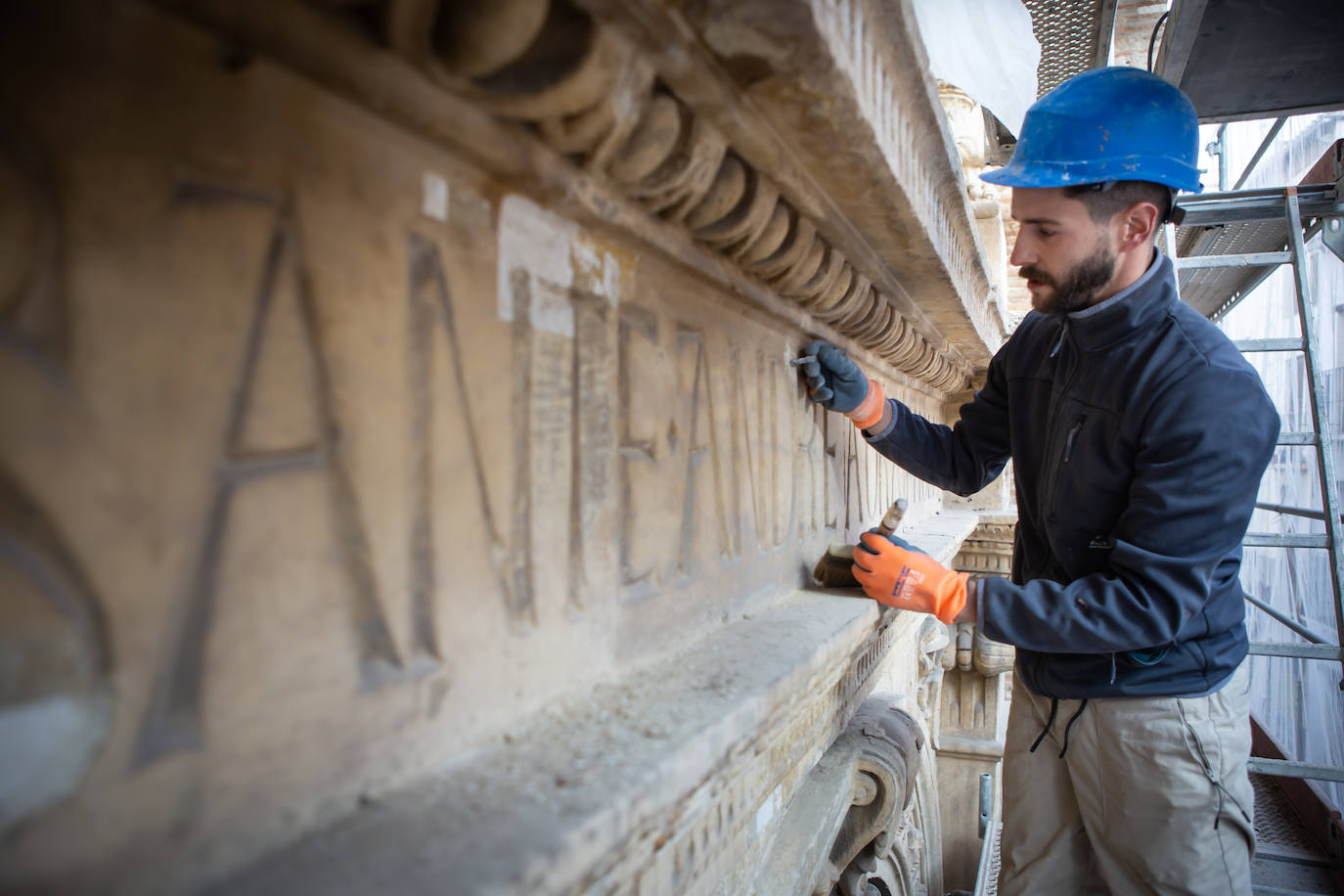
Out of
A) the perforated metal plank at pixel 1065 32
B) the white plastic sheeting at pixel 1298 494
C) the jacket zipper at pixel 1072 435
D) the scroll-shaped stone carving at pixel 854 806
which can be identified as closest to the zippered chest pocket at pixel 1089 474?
the jacket zipper at pixel 1072 435

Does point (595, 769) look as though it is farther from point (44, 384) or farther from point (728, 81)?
point (728, 81)

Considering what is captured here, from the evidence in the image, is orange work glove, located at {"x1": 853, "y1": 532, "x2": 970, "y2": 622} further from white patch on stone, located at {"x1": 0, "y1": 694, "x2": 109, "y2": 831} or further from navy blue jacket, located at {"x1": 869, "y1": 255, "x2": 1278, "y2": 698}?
white patch on stone, located at {"x1": 0, "y1": 694, "x2": 109, "y2": 831}

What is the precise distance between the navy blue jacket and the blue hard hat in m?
0.21

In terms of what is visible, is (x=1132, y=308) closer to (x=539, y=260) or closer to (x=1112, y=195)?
(x=1112, y=195)

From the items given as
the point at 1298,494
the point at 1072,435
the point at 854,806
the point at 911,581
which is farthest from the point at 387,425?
the point at 1298,494

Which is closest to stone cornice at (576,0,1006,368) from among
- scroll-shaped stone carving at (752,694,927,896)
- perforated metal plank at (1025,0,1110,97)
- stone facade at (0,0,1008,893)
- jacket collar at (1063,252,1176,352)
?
stone facade at (0,0,1008,893)

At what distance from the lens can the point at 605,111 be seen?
0.70 metres

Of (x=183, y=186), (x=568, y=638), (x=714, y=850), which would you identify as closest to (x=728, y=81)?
(x=183, y=186)

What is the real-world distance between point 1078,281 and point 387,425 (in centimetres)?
142

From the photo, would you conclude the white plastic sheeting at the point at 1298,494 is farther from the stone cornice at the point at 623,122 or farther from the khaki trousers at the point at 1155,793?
the stone cornice at the point at 623,122

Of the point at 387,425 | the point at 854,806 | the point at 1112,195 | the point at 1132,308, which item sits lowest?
the point at 854,806

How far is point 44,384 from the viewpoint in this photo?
408 millimetres

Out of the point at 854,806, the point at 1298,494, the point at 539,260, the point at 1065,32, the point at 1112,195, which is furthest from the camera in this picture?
the point at 1298,494

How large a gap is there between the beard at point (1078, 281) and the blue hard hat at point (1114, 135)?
0.16 meters
